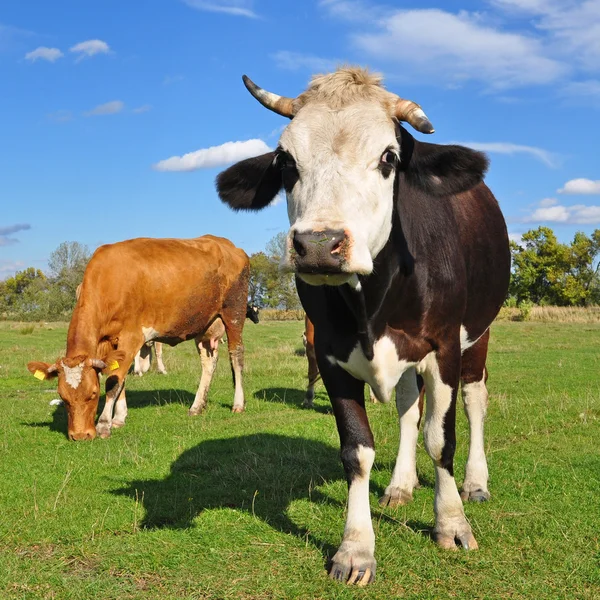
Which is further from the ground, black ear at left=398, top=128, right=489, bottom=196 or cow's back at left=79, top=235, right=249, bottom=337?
black ear at left=398, top=128, right=489, bottom=196

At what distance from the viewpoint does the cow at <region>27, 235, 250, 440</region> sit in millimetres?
9305

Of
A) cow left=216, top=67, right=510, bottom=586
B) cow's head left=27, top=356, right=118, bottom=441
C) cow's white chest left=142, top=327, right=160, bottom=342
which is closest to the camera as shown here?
cow left=216, top=67, right=510, bottom=586

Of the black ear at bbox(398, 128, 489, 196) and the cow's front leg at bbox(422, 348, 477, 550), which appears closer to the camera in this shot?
the black ear at bbox(398, 128, 489, 196)

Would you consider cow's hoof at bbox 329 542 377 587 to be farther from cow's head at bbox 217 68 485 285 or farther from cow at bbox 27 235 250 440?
cow at bbox 27 235 250 440

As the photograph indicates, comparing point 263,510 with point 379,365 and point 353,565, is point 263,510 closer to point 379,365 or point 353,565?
point 353,565

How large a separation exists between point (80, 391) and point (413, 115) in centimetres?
641

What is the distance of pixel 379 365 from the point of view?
455cm

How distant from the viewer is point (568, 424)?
8812 millimetres

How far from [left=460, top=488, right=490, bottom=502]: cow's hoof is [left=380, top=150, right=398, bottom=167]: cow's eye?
307cm

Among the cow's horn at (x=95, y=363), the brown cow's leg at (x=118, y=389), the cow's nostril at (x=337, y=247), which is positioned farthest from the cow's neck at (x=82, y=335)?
the cow's nostril at (x=337, y=247)

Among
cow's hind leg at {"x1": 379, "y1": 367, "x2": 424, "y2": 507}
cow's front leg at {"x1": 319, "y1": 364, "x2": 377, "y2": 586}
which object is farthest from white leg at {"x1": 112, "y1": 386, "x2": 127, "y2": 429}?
cow's front leg at {"x1": 319, "y1": 364, "x2": 377, "y2": 586}

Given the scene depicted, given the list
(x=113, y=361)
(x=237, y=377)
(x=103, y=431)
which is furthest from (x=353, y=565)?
(x=237, y=377)

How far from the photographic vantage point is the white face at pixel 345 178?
3.58 m

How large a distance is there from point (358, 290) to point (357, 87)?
4.08 feet
